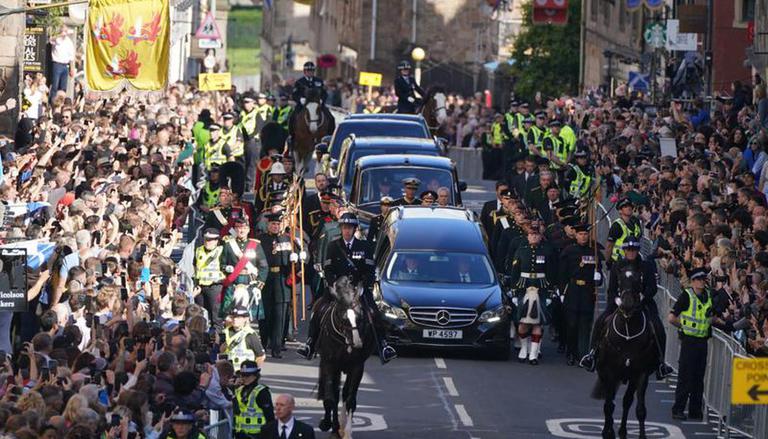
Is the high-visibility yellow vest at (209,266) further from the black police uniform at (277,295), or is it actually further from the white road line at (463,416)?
the white road line at (463,416)

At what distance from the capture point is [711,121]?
37844mm

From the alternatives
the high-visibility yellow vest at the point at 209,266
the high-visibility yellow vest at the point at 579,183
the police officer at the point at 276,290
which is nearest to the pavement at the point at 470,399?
the police officer at the point at 276,290

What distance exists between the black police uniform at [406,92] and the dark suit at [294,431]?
28.9 m

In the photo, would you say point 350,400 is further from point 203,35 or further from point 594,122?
point 203,35

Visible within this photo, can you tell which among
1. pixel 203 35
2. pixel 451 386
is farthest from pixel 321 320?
pixel 203 35

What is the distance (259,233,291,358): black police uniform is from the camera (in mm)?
27891

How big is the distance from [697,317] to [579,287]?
4226 mm

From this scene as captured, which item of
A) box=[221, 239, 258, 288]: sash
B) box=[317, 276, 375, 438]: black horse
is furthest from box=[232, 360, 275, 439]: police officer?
box=[221, 239, 258, 288]: sash

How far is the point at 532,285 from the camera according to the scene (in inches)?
1118

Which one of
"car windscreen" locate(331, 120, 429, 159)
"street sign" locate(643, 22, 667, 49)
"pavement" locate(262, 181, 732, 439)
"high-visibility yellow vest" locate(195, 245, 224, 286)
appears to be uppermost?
"street sign" locate(643, 22, 667, 49)

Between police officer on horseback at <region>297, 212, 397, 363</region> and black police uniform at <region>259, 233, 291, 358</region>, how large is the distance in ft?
8.27

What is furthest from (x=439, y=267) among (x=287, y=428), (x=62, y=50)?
(x=62, y=50)

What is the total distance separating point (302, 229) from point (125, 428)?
14.3m

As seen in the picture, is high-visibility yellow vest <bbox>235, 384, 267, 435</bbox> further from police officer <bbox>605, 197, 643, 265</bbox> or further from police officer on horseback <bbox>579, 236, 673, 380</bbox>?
police officer <bbox>605, 197, 643, 265</bbox>
